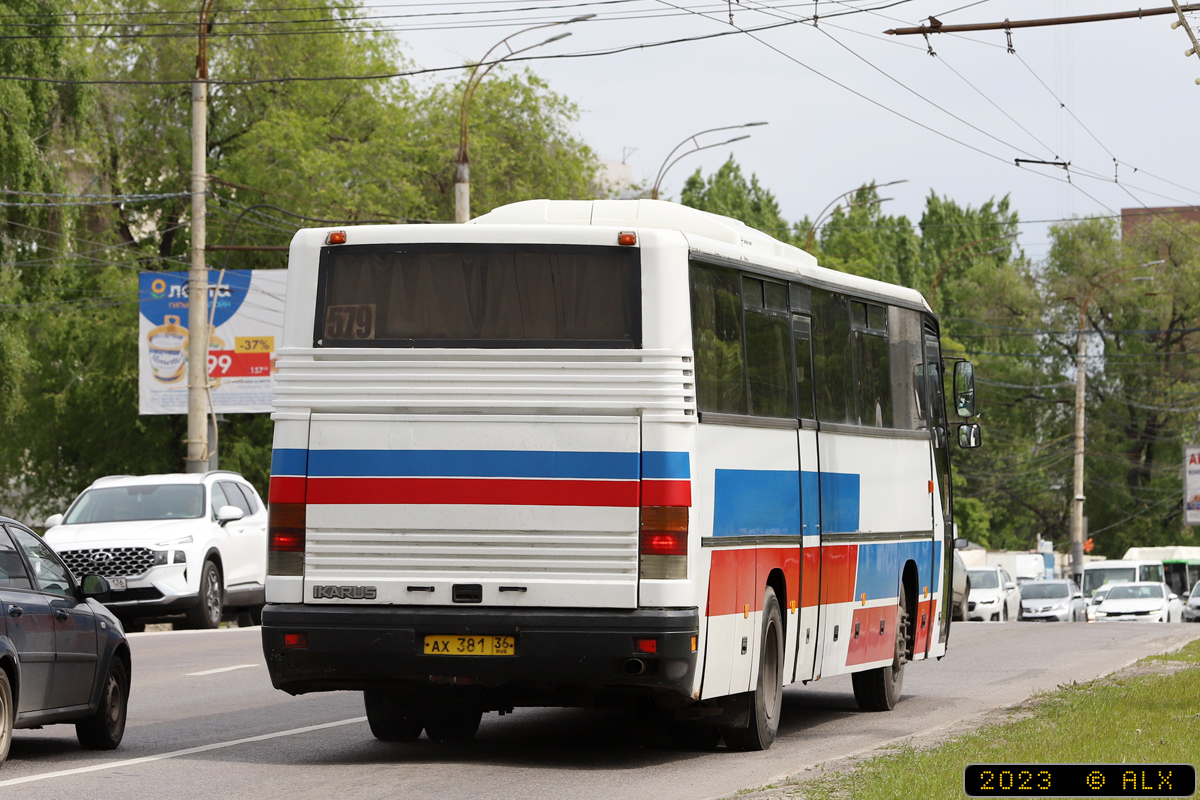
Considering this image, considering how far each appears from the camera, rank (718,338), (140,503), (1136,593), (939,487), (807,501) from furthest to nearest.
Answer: (1136,593), (140,503), (939,487), (807,501), (718,338)

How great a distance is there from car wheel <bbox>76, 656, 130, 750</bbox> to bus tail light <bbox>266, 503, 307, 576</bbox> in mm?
1938

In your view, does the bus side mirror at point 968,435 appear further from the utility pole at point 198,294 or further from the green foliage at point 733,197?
the green foliage at point 733,197

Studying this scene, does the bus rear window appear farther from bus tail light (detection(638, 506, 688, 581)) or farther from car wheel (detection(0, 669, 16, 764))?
car wheel (detection(0, 669, 16, 764))

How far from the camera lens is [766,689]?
41.0 ft

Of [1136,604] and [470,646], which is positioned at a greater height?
[470,646]

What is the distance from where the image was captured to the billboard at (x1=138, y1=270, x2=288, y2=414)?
39812 mm

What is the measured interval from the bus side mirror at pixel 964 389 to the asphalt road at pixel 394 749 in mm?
2536

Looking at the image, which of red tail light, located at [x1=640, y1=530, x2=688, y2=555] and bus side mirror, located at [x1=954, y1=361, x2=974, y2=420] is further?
bus side mirror, located at [x1=954, y1=361, x2=974, y2=420]

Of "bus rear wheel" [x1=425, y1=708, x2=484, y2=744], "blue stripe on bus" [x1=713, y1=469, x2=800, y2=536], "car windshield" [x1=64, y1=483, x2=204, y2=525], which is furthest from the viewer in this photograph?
"car windshield" [x1=64, y1=483, x2=204, y2=525]

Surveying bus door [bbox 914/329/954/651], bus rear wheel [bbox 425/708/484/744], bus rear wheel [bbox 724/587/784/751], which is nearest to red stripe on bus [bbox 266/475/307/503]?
bus rear wheel [bbox 425/708/484/744]

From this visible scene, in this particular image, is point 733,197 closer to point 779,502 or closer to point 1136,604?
point 1136,604

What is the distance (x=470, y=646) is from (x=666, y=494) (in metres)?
1.40

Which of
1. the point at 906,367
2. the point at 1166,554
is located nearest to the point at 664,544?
the point at 906,367

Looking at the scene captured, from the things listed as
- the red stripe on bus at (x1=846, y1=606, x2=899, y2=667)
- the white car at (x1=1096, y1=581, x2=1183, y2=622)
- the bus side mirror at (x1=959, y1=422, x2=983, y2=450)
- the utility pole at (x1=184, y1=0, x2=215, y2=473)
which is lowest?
the white car at (x1=1096, y1=581, x2=1183, y2=622)
